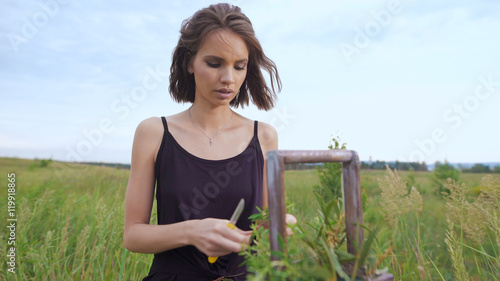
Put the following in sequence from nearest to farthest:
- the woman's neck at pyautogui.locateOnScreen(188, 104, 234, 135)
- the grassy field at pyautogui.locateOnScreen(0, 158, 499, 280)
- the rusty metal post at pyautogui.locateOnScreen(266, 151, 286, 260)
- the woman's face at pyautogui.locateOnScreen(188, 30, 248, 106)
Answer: the rusty metal post at pyautogui.locateOnScreen(266, 151, 286, 260) → the woman's face at pyautogui.locateOnScreen(188, 30, 248, 106) → the woman's neck at pyautogui.locateOnScreen(188, 104, 234, 135) → the grassy field at pyautogui.locateOnScreen(0, 158, 499, 280)

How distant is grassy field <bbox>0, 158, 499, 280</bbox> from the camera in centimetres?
301

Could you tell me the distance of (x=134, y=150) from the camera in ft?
7.34

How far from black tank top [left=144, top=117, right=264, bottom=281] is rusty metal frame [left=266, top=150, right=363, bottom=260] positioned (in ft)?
2.93

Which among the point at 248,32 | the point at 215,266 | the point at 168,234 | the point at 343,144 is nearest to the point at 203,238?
the point at 168,234

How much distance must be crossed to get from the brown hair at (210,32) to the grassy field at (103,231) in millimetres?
1133

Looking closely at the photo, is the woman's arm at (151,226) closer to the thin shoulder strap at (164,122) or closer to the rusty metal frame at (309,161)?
the thin shoulder strap at (164,122)

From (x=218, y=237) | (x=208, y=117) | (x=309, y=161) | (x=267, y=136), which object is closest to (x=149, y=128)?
(x=208, y=117)

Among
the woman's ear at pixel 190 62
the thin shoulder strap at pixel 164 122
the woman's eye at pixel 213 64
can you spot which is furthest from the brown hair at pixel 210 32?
the thin shoulder strap at pixel 164 122

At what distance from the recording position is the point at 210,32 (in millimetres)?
2240

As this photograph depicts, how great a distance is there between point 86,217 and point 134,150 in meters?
2.90

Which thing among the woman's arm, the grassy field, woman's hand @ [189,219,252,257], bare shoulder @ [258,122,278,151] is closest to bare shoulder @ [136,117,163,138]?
the woman's arm

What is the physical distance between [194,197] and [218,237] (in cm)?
77

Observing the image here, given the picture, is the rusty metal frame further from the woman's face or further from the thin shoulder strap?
the thin shoulder strap

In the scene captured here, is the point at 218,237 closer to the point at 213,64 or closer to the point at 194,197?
the point at 194,197
